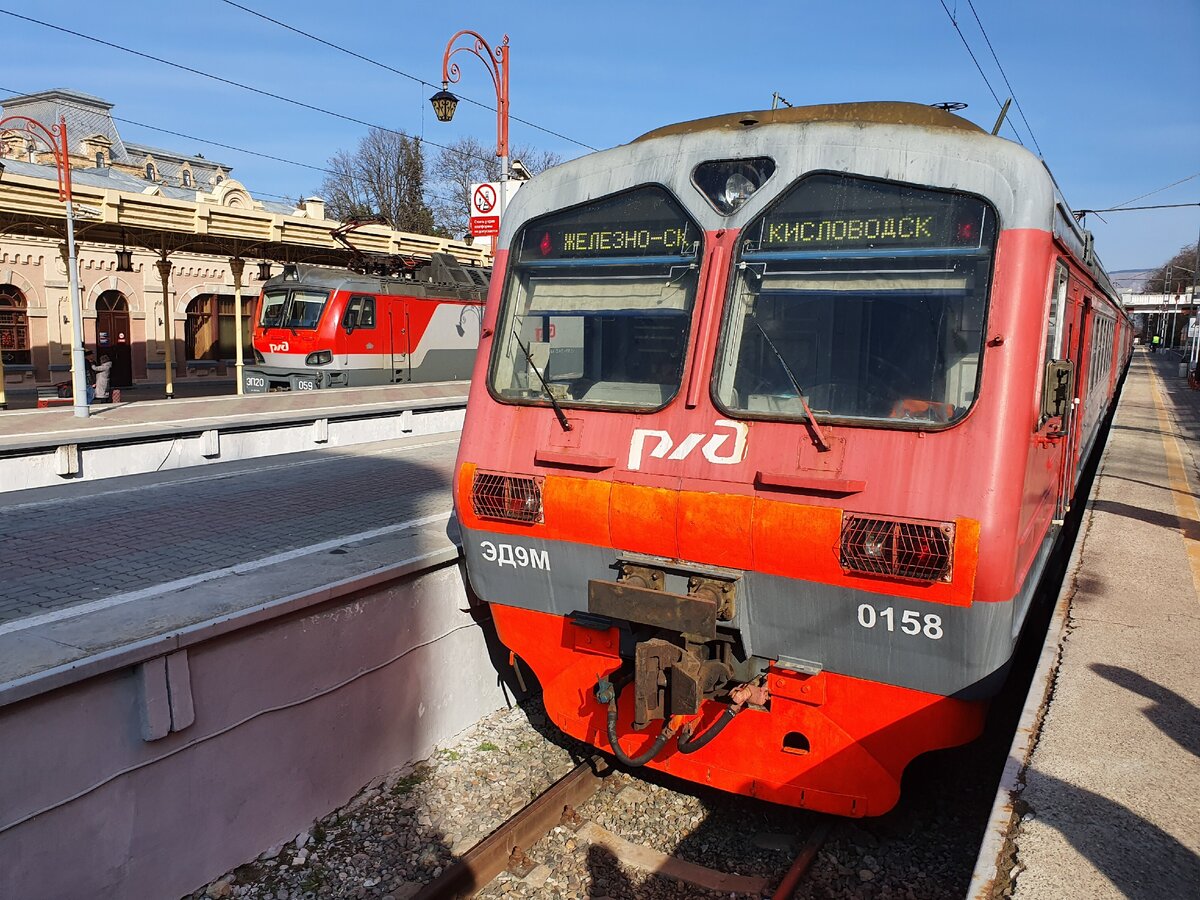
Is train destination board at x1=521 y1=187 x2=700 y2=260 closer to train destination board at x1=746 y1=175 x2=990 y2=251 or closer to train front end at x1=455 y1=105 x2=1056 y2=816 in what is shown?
train front end at x1=455 y1=105 x2=1056 y2=816

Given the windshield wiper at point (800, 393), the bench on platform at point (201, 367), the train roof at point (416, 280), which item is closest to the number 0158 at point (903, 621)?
the windshield wiper at point (800, 393)

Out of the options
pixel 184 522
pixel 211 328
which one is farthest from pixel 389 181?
pixel 184 522

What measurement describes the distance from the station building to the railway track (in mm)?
14365

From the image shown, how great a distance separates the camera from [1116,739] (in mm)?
3996

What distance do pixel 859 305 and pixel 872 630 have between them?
1552mm

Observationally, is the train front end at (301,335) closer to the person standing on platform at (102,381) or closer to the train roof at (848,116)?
the person standing on platform at (102,381)

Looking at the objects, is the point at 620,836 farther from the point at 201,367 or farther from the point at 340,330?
the point at 201,367

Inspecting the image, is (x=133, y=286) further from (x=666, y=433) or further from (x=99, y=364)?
(x=666, y=433)

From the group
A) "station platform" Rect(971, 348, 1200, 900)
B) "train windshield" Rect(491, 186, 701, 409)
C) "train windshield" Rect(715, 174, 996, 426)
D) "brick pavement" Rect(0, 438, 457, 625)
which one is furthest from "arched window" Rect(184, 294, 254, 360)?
"station platform" Rect(971, 348, 1200, 900)

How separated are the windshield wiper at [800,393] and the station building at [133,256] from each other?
1480 centimetres

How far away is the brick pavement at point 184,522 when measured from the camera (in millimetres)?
6238

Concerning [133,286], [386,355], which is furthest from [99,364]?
[133,286]

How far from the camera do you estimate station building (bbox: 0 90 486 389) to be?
16359mm

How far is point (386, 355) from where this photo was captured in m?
21.5
